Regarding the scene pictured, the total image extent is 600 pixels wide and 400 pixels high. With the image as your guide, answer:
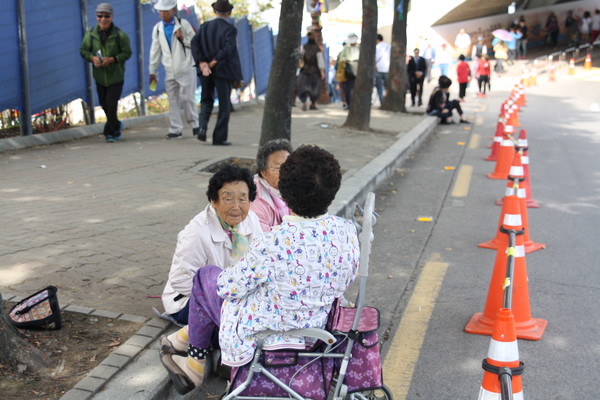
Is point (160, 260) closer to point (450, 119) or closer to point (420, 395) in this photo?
point (420, 395)

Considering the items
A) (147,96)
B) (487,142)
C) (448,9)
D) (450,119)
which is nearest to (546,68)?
(448,9)

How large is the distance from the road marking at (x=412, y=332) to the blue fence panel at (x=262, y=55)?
14631 mm

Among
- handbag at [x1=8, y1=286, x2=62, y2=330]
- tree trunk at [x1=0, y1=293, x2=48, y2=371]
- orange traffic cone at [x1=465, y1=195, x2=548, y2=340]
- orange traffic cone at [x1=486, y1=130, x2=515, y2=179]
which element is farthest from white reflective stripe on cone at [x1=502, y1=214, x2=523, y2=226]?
orange traffic cone at [x1=486, y1=130, x2=515, y2=179]

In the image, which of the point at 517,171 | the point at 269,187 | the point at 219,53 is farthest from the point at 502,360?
the point at 219,53

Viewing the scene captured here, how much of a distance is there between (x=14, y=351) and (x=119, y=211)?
339 cm

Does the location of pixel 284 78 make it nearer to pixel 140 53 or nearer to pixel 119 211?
pixel 119 211

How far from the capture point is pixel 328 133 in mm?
13391

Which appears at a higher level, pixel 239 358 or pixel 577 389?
pixel 239 358

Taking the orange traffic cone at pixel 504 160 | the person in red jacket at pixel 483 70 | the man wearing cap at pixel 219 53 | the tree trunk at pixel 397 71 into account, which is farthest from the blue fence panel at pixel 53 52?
the person in red jacket at pixel 483 70

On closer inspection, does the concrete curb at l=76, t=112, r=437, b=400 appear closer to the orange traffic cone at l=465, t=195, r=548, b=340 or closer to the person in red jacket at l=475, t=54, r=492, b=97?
the orange traffic cone at l=465, t=195, r=548, b=340

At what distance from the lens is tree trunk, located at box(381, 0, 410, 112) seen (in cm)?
1822

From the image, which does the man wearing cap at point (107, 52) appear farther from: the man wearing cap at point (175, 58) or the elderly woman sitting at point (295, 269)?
the elderly woman sitting at point (295, 269)

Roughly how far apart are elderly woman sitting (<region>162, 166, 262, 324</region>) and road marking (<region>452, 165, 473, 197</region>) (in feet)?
18.8

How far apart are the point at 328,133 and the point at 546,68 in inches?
1029
